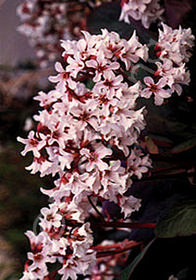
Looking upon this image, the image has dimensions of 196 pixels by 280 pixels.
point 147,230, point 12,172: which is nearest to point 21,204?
point 12,172

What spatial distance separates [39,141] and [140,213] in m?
0.20

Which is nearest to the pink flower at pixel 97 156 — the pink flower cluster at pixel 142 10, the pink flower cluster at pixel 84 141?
the pink flower cluster at pixel 84 141

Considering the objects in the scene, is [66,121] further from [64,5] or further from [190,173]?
[64,5]

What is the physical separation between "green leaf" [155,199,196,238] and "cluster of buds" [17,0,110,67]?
0.57m

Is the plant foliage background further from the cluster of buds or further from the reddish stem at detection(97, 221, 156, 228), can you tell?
the cluster of buds

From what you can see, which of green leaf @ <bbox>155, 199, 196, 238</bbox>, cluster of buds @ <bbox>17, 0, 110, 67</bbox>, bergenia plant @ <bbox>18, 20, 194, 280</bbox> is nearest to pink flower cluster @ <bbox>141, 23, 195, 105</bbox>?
bergenia plant @ <bbox>18, 20, 194, 280</bbox>

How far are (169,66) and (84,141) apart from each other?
0.31 feet

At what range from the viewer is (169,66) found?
1.19 feet

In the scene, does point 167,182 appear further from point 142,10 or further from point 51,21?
point 51,21

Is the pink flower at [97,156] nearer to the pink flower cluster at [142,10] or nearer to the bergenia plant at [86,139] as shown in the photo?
the bergenia plant at [86,139]

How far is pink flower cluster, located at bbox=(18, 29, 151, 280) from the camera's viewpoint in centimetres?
33

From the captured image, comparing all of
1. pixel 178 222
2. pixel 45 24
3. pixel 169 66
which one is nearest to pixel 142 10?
pixel 169 66

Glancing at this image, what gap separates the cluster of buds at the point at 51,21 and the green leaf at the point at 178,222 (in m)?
0.57

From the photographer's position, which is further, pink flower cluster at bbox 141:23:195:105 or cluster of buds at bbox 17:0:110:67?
cluster of buds at bbox 17:0:110:67
